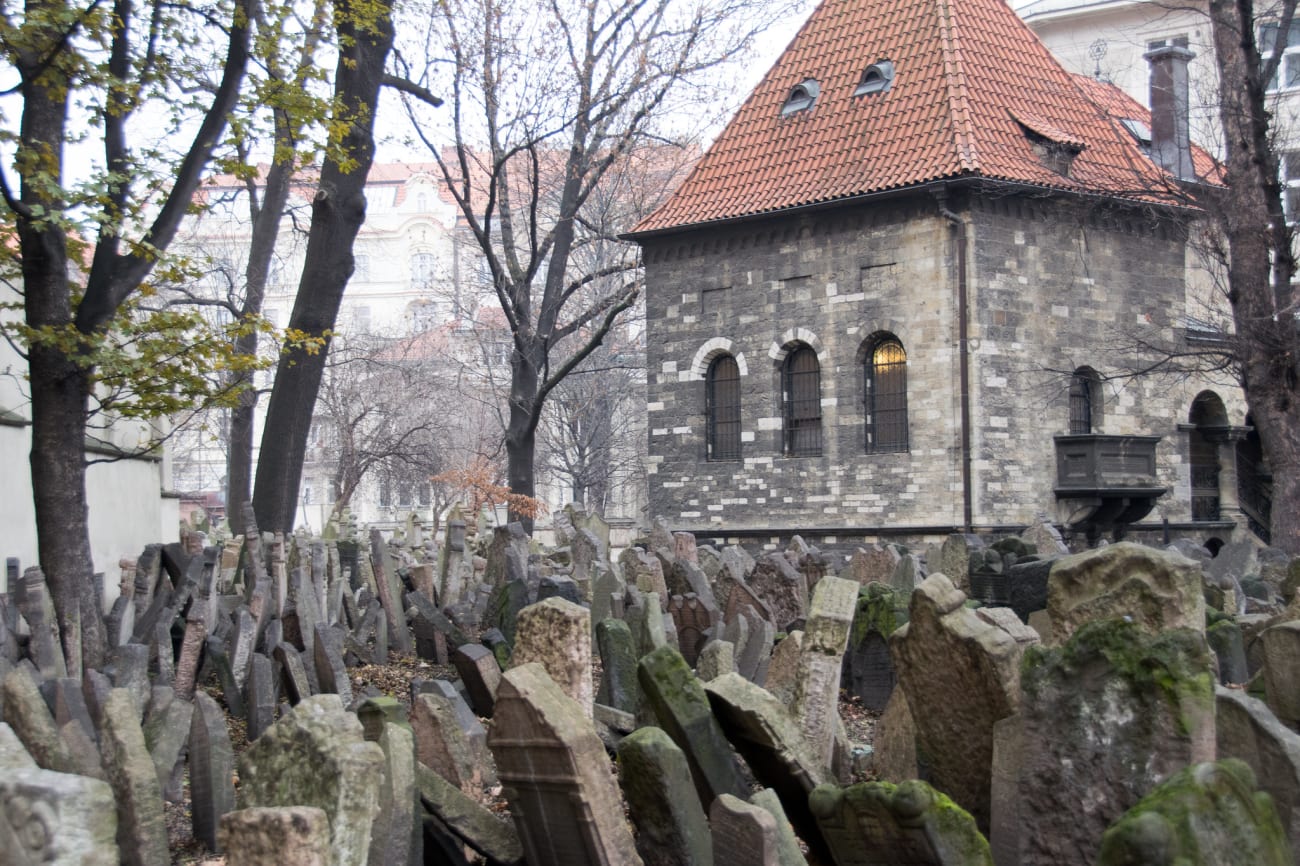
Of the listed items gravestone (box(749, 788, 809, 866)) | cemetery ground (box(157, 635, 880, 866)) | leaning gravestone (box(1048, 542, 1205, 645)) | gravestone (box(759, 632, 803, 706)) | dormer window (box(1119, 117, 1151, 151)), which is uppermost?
dormer window (box(1119, 117, 1151, 151))

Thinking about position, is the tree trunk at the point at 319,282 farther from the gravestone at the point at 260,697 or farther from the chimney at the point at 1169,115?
the chimney at the point at 1169,115

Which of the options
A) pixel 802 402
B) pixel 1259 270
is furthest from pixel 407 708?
pixel 802 402

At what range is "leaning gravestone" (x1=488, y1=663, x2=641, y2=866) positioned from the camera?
380cm

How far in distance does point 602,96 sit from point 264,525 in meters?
11.6

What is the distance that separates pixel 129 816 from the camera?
3.75 m

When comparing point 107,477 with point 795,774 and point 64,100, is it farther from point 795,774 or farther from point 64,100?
point 795,774

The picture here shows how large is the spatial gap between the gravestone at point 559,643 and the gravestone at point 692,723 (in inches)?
9.7

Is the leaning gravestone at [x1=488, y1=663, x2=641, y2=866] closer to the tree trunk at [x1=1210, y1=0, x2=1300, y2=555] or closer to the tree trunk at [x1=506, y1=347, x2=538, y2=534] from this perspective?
the tree trunk at [x1=1210, y1=0, x2=1300, y2=555]

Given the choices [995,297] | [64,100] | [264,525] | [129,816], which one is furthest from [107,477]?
[995,297]

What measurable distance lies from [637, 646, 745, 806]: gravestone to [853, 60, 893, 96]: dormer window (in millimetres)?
24865

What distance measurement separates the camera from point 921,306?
26266mm

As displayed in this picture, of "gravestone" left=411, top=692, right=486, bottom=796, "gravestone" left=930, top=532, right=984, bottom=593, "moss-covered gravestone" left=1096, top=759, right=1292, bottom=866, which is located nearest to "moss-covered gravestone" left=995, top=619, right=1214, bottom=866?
"moss-covered gravestone" left=1096, top=759, right=1292, bottom=866

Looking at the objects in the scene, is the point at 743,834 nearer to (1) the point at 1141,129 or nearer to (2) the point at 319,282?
(2) the point at 319,282

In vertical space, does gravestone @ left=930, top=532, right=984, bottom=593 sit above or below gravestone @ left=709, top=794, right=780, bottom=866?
above
